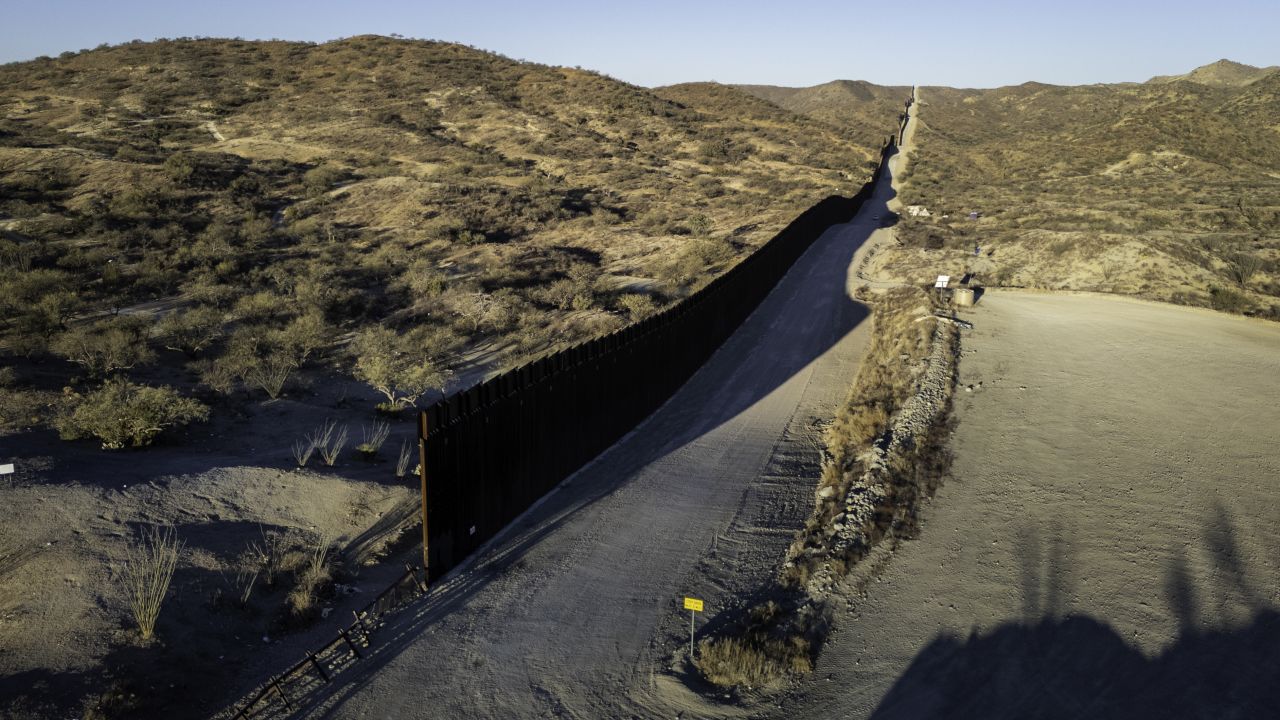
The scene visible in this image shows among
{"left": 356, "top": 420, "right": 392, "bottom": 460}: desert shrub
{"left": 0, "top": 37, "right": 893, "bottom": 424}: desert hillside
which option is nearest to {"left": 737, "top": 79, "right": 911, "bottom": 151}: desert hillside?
{"left": 0, "top": 37, "right": 893, "bottom": 424}: desert hillside

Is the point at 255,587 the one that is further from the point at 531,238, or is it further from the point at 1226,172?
the point at 1226,172

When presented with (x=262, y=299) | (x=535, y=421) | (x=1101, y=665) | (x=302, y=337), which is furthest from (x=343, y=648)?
(x=262, y=299)

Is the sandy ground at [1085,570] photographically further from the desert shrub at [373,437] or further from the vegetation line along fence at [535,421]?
the desert shrub at [373,437]

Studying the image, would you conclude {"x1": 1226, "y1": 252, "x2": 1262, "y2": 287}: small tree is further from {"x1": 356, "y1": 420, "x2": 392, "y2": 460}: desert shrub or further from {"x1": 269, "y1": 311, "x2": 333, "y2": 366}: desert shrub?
{"x1": 269, "y1": 311, "x2": 333, "y2": 366}: desert shrub

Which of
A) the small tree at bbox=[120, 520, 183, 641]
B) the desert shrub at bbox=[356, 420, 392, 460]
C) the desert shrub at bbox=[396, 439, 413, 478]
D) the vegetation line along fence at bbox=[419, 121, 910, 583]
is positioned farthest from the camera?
the desert shrub at bbox=[356, 420, 392, 460]

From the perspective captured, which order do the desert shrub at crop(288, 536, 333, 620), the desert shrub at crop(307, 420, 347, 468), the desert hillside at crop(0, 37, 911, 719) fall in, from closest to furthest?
1. the desert hillside at crop(0, 37, 911, 719)
2. the desert shrub at crop(288, 536, 333, 620)
3. the desert shrub at crop(307, 420, 347, 468)

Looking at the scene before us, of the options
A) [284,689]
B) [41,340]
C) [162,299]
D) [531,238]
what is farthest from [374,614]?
[531,238]
